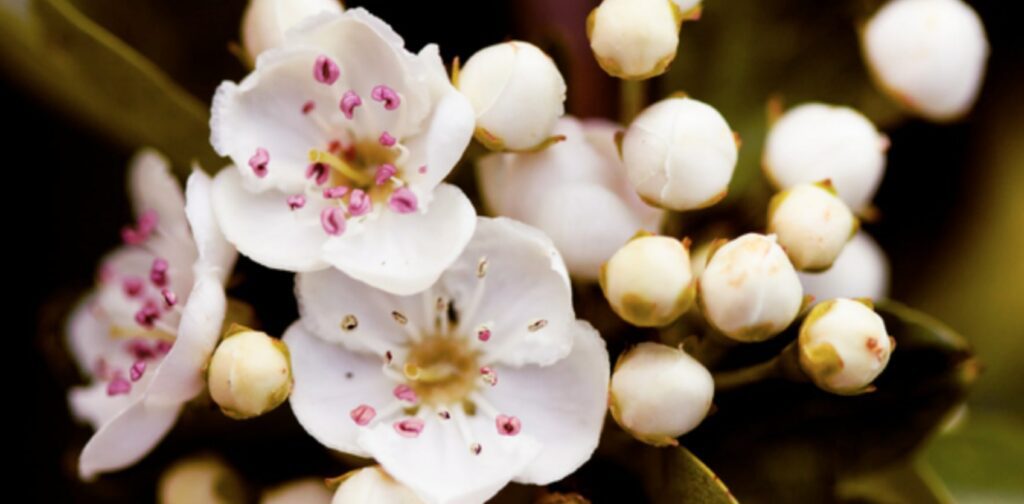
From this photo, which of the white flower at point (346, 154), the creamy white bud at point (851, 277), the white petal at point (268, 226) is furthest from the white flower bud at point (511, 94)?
the creamy white bud at point (851, 277)

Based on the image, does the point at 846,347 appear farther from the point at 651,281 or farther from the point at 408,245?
the point at 408,245

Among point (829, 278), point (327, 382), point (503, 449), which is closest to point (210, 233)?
point (327, 382)

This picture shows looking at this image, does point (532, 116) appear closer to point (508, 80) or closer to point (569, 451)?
point (508, 80)

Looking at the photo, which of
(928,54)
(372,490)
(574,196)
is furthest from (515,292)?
(928,54)

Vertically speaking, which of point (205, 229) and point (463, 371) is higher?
point (205, 229)

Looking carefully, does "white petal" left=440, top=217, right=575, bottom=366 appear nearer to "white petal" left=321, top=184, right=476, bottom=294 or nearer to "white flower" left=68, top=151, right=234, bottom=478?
"white petal" left=321, top=184, right=476, bottom=294

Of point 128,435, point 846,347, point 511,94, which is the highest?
point 511,94
